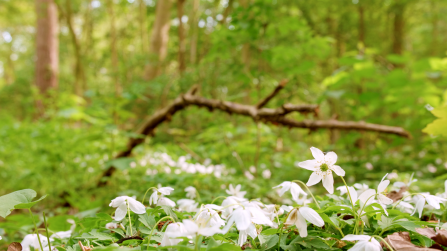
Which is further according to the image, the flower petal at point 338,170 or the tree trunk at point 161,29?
the tree trunk at point 161,29

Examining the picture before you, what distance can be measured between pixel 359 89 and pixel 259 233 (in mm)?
6426

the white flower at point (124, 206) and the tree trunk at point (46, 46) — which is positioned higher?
the tree trunk at point (46, 46)

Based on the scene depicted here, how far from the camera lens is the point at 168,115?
3240 millimetres

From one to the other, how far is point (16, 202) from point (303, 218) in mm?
820

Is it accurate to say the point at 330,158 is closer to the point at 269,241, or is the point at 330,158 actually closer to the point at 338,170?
the point at 338,170

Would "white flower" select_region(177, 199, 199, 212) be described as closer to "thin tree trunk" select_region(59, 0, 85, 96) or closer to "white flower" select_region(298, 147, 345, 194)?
"white flower" select_region(298, 147, 345, 194)

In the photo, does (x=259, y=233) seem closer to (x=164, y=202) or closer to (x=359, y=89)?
(x=164, y=202)

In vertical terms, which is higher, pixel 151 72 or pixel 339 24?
pixel 339 24

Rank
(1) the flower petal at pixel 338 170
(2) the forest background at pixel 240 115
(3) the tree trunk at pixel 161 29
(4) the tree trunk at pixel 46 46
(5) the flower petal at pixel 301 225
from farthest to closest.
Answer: (3) the tree trunk at pixel 161 29 < (4) the tree trunk at pixel 46 46 < (2) the forest background at pixel 240 115 < (1) the flower petal at pixel 338 170 < (5) the flower petal at pixel 301 225

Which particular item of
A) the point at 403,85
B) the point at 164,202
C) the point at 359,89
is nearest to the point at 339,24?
the point at 359,89

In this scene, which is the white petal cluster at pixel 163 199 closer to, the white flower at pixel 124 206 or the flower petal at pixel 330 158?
the white flower at pixel 124 206

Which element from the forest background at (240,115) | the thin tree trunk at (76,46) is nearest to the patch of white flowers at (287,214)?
the forest background at (240,115)

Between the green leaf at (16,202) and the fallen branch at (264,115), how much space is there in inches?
74.7

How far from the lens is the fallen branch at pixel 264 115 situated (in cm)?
253
